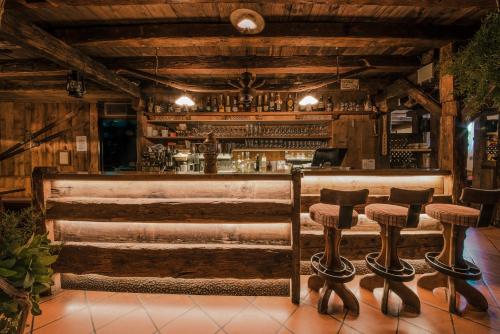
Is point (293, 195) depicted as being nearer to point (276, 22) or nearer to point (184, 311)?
point (184, 311)

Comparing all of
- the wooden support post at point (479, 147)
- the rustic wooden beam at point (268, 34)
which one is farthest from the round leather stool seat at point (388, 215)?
the wooden support post at point (479, 147)

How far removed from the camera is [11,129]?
23.5ft

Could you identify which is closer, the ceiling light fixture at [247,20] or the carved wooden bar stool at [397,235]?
the carved wooden bar stool at [397,235]

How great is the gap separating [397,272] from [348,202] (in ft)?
3.07

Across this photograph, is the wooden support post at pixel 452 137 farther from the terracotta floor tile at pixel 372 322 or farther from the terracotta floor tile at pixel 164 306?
the terracotta floor tile at pixel 164 306

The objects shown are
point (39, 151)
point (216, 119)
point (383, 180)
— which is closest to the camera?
point (383, 180)

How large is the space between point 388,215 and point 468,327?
111 centimetres

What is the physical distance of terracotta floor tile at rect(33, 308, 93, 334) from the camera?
2301 millimetres

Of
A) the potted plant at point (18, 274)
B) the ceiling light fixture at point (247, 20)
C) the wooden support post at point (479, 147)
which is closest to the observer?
the potted plant at point (18, 274)

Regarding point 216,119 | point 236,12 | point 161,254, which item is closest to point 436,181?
point 236,12

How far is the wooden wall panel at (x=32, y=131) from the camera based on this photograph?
709 centimetres

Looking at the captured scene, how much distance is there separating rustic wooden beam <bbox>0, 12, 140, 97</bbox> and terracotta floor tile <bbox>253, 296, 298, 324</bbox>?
3.89 metres

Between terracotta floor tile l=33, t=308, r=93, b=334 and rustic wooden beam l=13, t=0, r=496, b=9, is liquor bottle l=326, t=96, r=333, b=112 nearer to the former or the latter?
rustic wooden beam l=13, t=0, r=496, b=9

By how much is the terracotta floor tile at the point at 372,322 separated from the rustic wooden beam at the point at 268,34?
3233mm
